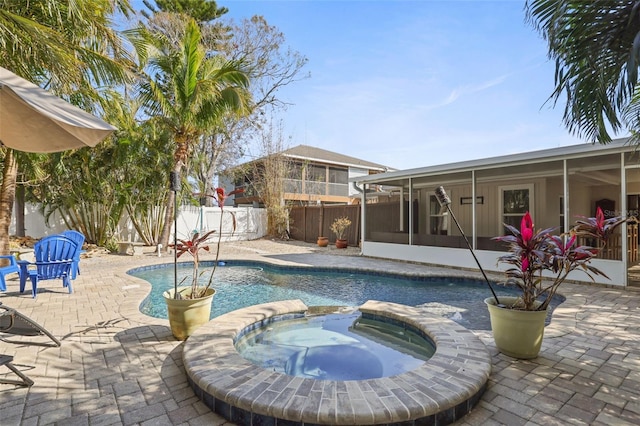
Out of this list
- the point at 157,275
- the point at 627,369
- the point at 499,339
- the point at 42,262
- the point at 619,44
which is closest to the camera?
the point at 619,44

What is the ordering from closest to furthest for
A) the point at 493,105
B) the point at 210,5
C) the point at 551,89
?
the point at 551,89
the point at 493,105
the point at 210,5

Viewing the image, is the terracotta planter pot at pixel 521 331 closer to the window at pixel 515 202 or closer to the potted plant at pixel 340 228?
the window at pixel 515 202

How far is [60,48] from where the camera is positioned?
535cm

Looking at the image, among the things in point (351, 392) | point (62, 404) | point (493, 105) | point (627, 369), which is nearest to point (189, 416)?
point (62, 404)

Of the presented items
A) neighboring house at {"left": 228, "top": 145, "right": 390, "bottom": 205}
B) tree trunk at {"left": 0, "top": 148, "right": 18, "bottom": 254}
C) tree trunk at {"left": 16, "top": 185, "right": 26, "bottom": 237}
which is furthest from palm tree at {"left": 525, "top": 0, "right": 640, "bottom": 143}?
tree trunk at {"left": 16, "top": 185, "right": 26, "bottom": 237}

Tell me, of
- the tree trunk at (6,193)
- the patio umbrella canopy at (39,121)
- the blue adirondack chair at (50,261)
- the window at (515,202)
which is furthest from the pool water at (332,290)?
the window at (515,202)

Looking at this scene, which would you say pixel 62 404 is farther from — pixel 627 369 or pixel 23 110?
pixel 627 369

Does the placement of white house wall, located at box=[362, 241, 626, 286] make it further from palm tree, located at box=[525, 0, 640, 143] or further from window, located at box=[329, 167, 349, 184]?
window, located at box=[329, 167, 349, 184]

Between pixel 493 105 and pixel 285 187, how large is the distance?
11361 millimetres

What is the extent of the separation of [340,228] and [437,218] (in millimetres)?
4244

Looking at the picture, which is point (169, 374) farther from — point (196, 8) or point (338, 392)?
point (196, 8)

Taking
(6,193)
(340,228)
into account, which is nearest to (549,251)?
(6,193)

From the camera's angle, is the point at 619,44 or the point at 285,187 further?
the point at 285,187

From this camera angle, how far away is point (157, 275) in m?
9.11
